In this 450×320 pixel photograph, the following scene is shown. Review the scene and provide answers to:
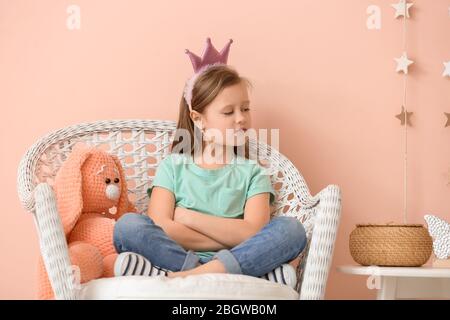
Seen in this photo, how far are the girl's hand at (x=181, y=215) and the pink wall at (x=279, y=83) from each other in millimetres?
417

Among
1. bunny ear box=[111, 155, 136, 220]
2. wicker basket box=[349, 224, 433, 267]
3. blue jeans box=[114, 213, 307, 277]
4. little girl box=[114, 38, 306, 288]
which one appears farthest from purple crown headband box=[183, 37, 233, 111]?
wicker basket box=[349, 224, 433, 267]

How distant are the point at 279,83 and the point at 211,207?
1.72ft

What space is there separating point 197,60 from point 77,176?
50cm

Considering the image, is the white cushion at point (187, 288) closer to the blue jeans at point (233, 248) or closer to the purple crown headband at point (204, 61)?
the blue jeans at point (233, 248)

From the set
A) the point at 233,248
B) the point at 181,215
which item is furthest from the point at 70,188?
the point at 233,248

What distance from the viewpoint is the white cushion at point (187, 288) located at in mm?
1381

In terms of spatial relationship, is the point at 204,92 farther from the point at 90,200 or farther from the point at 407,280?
the point at 407,280

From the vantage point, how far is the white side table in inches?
66.9

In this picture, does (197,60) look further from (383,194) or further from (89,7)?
(383,194)

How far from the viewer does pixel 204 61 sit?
2016 millimetres

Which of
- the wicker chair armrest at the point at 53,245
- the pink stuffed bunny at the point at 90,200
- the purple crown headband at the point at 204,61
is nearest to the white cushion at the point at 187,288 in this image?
the wicker chair armrest at the point at 53,245

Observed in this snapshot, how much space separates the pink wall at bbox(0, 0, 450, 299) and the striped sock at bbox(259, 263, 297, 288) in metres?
0.65

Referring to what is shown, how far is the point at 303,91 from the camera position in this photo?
220cm

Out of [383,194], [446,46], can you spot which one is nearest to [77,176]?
[383,194]
